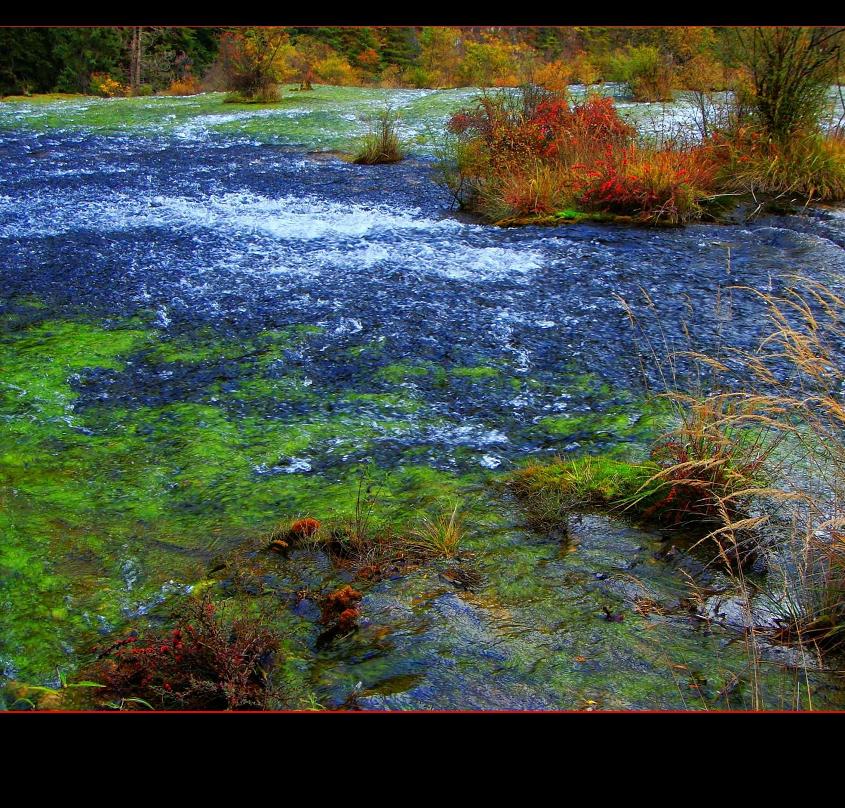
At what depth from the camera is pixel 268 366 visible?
5.24 m

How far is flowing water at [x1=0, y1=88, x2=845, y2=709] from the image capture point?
261 centimetres

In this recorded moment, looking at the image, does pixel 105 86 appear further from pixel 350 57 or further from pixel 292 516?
pixel 292 516

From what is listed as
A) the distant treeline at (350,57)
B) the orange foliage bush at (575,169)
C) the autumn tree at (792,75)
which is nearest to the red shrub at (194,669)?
the orange foliage bush at (575,169)

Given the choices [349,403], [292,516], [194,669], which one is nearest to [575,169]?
[349,403]

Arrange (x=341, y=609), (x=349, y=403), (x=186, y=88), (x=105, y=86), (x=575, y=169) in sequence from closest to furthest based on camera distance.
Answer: (x=341, y=609), (x=349, y=403), (x=575, y=169), (x=186, y=88), (x=105, y=86)

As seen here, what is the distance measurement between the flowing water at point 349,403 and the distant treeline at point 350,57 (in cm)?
701

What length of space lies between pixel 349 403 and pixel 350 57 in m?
24.8

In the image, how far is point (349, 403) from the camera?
15.6 ft

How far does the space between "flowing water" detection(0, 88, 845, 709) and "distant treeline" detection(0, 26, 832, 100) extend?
7007mm

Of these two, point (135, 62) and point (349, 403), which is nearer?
point (349, 403)

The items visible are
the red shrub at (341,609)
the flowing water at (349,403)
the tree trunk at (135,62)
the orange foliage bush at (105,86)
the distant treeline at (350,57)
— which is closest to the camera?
the flowing water at (349,403)

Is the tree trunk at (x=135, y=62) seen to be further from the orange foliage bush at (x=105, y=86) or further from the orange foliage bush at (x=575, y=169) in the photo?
the orange foliage bush at (x=575, y=169)

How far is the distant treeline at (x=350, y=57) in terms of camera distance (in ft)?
51.0

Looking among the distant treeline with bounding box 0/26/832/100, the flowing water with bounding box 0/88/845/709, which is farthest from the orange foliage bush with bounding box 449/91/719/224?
the distant treeline with bounding box 0/26/832/100
